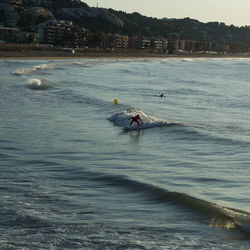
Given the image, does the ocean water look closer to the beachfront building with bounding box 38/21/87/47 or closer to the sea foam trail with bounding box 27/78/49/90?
the sea foam trail with bounding box 27/78/49/90

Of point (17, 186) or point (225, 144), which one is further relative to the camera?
point (225, 144)

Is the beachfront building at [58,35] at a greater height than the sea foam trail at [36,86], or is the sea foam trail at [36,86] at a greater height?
the beachfront building at [58,35]

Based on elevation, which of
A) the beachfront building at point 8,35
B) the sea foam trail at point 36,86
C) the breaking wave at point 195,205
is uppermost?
the beachfront building at point 8,35

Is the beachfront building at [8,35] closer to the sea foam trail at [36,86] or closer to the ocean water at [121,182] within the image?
the sea foam trail at [36,86]

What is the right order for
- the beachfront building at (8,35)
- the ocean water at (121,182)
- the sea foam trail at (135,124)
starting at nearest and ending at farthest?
the ocean water at (121,182) < the sea foam trail at (135,124) < the beachfront building at (8,35)

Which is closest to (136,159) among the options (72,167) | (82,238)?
(72,167)

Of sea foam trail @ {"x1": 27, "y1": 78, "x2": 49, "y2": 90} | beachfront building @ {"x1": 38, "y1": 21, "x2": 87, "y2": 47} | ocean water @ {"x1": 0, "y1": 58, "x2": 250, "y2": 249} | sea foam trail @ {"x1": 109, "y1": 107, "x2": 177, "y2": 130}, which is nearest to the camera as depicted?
ocean water @ {"x1": 0, "y1": 58, "x2": 250, "y2": 249}

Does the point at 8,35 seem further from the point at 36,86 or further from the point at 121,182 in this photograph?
the point at 121,182

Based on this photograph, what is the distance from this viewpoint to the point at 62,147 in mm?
16797

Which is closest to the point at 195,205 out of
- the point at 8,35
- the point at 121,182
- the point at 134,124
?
the point at 121,182

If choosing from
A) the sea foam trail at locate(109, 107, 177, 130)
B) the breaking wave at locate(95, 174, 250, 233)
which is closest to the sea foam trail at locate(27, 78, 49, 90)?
the sea foam trail at locate(109, 107, 177, 130)

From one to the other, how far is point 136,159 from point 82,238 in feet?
23.0

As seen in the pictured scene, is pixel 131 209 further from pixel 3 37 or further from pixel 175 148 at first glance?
pixel 3 37

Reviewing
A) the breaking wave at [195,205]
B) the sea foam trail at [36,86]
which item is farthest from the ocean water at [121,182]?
the sea foam trail at [36,86]
